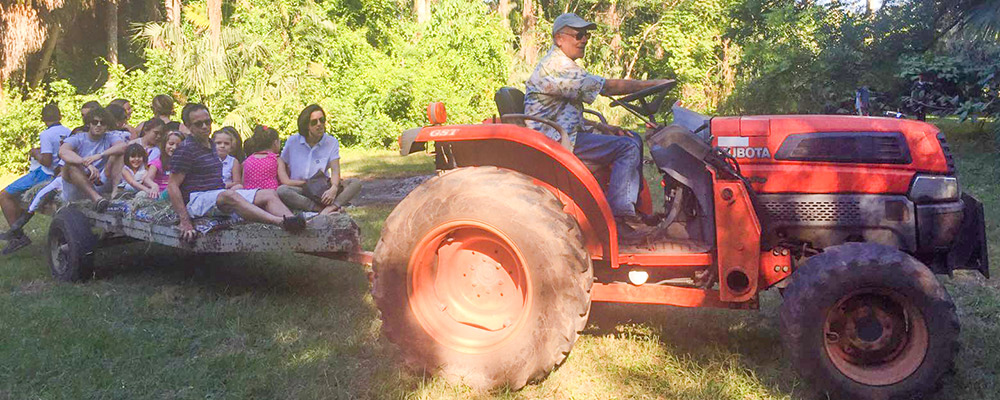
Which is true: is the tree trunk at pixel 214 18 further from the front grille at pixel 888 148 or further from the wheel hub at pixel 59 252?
the front grille at pixel 888 148

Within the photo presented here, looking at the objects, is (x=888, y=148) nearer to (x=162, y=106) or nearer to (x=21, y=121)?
(x=162, y=106)

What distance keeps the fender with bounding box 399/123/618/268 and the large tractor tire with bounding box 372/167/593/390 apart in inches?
7.5

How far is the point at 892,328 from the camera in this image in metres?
3.51

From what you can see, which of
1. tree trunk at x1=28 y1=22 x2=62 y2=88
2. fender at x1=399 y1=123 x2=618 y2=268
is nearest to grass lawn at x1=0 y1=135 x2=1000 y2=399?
fender at x1=399 y1=123 x2=618 y2=268

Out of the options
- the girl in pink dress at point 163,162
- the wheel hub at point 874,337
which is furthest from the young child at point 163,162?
the wheel hub at point 874,337

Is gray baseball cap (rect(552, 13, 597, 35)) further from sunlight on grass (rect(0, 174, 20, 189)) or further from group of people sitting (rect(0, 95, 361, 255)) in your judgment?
sunlight on grass (rect(0, 174, 20, 189))

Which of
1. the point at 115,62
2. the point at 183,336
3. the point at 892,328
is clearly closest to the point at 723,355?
the point at 892,328

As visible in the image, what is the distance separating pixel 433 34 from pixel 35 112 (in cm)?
931

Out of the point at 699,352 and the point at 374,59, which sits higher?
the point at 374,59

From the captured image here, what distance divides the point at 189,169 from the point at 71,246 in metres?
1.30

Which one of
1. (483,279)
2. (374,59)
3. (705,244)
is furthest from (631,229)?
(374,59)

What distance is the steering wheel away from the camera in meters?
4.18

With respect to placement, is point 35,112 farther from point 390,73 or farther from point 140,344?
point 140,344

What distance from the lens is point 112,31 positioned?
17.4 metres
